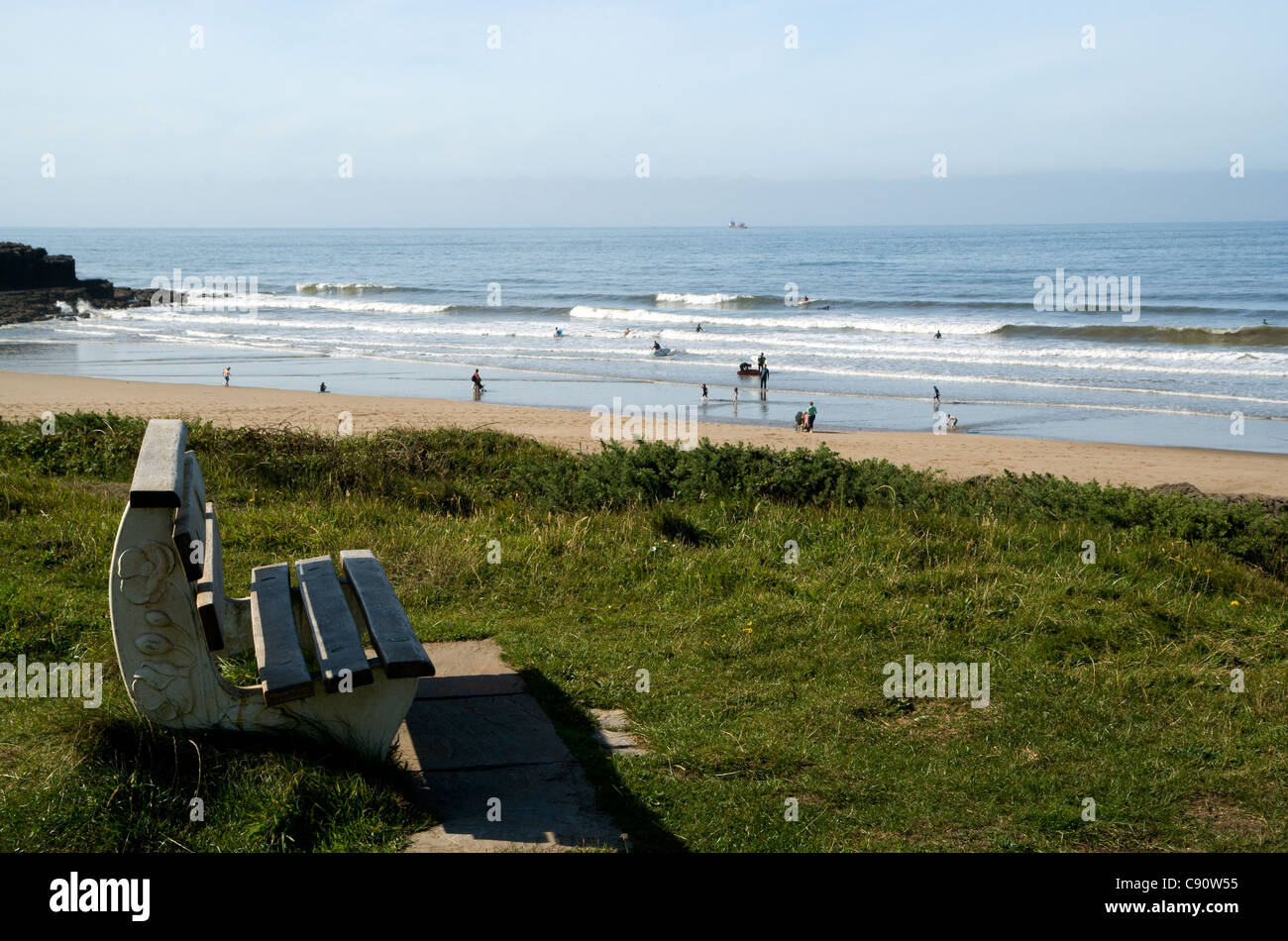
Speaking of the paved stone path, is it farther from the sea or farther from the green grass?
the sea

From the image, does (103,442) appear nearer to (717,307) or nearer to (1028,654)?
(1028,654)

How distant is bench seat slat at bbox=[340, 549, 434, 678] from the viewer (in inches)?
138

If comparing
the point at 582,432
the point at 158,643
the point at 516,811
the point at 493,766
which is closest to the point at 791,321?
the point at 582,432

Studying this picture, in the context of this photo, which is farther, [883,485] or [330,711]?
[883,485]

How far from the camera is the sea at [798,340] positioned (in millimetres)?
25953

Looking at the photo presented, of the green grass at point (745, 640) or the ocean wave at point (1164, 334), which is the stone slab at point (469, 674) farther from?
the ocean wave at point (1164, 334)

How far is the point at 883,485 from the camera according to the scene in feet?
27.3

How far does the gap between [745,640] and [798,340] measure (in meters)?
36.1

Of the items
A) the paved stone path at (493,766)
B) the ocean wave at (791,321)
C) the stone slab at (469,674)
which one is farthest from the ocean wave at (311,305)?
the paved stone path at (493,766)

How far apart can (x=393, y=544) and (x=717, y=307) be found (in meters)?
49.1

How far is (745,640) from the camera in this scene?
5.20 meters

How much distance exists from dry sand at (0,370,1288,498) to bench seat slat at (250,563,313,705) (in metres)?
11.2

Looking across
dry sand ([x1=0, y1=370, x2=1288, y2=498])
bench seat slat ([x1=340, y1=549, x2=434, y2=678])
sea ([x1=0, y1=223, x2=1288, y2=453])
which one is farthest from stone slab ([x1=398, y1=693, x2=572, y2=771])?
sea ([x1=0, y1=223, x2=1288, y2=453])
